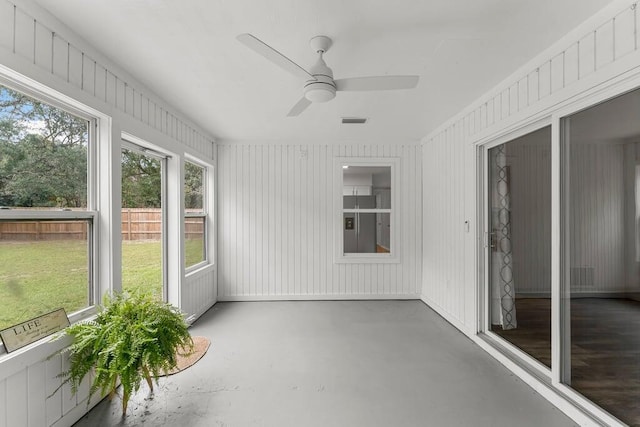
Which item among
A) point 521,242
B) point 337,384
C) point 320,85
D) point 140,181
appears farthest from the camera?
A: point 140,181

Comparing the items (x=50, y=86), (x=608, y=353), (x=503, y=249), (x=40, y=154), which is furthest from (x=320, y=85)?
(x=608, y=353)

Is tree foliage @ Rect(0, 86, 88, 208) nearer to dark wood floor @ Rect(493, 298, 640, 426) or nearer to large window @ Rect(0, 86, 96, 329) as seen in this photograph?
large window @ Rect(0, 86, 96, 329)

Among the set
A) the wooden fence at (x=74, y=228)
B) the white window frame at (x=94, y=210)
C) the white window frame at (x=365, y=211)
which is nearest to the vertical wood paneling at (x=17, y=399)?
the white window frame at (x=94, y=210)

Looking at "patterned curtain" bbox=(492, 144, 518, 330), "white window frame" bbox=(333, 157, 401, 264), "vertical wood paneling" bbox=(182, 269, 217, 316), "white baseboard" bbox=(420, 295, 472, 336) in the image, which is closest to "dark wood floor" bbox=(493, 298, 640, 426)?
"patterned curtain" bbox=(492, 144, 518, 330)

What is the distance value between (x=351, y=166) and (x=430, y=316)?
8.09 feet

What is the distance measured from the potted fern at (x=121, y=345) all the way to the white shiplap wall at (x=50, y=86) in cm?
13

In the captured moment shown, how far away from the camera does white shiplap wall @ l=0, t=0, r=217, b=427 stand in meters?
1.53

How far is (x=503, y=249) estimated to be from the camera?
9.68 feet

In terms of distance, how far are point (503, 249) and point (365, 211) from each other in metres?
2.13

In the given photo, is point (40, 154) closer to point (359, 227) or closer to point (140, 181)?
point (140, 181)

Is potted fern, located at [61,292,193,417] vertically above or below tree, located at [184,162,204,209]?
below

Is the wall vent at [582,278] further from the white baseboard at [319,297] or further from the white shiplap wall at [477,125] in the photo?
the white baseboard at [319,297]

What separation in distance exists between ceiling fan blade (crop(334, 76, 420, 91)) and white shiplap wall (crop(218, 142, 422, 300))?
2.71 metres

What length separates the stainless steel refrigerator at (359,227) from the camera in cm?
475
